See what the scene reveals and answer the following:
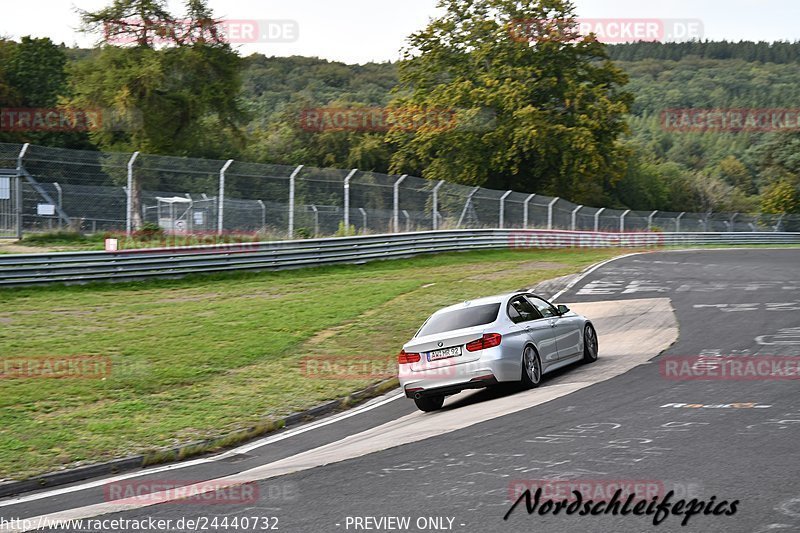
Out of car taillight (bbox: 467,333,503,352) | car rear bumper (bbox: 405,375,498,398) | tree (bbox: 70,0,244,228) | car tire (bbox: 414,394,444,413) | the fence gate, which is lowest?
car tire (bbox: 414,394,444,413)

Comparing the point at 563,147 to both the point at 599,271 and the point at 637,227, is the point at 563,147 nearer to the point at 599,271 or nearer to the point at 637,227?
the point at 637,227

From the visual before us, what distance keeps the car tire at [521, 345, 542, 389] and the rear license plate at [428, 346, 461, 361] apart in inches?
36.8

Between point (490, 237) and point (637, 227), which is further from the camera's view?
point (637, 227)

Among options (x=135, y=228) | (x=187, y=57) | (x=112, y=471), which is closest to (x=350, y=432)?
(x=112, y=471)

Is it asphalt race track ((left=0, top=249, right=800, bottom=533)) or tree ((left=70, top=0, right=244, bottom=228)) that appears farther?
tree ((left=70, top=0, right=244, bottom=228))

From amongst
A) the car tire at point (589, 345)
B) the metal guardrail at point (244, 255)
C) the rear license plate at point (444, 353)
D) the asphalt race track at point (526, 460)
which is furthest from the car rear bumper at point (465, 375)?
the metal guardrail at point (244, 255)

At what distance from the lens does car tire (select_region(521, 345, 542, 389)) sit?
12.5 m

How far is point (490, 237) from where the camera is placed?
36.5m

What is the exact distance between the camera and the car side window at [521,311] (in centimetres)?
1299

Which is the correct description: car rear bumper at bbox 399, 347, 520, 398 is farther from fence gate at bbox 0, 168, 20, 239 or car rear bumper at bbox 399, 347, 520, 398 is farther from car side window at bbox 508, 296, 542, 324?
fence gate at bbox 0, 168, 20, 239

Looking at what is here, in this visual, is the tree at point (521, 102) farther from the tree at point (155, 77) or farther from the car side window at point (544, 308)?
the car side window at point (544, 308)

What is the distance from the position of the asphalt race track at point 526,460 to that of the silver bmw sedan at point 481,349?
316 mm

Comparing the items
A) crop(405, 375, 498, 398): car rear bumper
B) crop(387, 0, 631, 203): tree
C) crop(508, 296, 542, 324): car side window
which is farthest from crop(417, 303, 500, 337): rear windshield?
crop(387, 0, 631, 203): tree

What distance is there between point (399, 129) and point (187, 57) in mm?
17755
